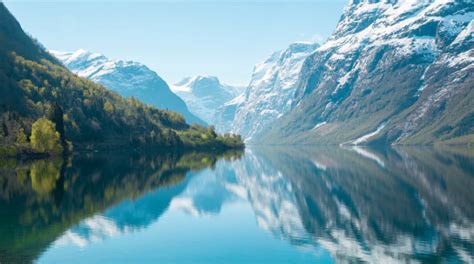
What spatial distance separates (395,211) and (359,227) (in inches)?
608

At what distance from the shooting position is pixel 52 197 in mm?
88438

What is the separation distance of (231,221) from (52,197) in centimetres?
3373

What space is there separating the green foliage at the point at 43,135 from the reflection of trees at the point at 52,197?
155 ft

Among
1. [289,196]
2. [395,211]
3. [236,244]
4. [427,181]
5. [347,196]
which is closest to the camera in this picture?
[236,244]

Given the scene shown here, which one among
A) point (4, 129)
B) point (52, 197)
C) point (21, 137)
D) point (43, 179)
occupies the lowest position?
point (52, 197)

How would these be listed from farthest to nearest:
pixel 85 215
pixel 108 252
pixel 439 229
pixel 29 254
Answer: pixel 85 215, pixel 439 229, pixel 108 252, pixel 29 254

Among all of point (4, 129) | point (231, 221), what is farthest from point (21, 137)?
point (231, 221)

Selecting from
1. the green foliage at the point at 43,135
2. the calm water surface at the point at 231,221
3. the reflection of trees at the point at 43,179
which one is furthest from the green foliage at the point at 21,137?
the calm water surface at the point at 231,221

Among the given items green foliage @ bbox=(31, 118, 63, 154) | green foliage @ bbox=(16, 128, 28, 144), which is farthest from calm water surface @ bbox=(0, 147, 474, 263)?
green foliage @ bbox=(16, 128, 28, 144)

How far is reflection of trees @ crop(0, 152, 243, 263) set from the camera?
57.9 metres

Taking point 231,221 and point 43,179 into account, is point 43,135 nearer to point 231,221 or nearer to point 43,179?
point 43,179

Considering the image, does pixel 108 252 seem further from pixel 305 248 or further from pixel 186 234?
pixel 305 248

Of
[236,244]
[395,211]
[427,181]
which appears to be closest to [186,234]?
[236,244]

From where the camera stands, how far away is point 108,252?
55.3m
